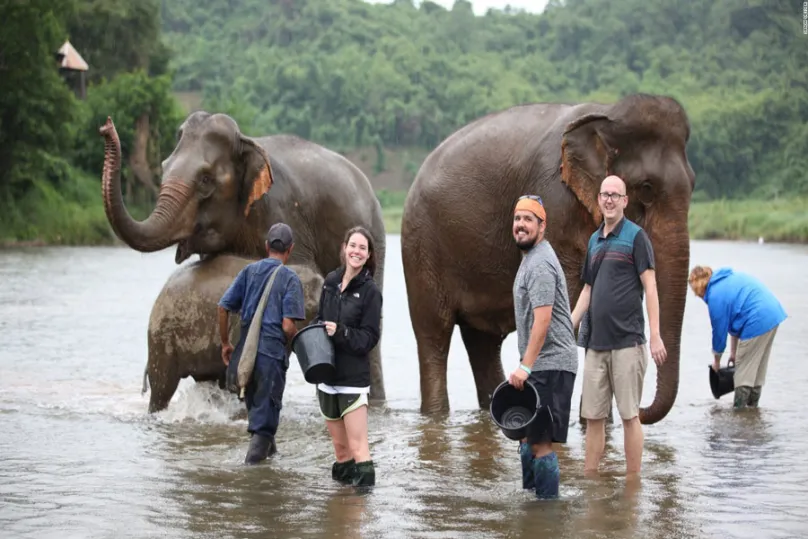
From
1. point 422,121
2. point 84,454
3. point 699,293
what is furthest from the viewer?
point 422,121

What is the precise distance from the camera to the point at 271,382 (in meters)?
9.00

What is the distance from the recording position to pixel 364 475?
826cm

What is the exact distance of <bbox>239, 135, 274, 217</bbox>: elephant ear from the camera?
11820 mm

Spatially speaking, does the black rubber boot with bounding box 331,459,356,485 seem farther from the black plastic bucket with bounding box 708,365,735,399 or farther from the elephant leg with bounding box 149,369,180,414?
the black plastic bucket with bounding box 708,365,735,399

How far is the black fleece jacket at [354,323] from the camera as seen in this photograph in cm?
807

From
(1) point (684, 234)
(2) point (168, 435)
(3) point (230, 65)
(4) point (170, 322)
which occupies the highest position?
(3) point (230, 65)

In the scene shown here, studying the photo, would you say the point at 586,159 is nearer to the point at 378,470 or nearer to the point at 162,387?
the point at 378,470

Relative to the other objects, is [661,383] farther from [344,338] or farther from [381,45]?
[381,45]

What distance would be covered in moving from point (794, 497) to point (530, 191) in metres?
3.42

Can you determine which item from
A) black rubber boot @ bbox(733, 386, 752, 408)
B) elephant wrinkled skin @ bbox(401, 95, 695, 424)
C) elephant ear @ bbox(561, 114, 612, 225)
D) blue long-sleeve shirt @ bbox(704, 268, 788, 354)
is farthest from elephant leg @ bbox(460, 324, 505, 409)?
elephant ear @ bbox(561, 114, 612, 225)

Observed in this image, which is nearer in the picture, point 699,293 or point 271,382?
point 271,382

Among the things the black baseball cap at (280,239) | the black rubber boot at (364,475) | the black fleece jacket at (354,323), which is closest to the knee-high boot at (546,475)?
the black rubber boot at (364,475)

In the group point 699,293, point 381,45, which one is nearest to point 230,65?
point 381,45

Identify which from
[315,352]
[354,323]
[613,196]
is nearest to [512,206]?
[613,196]
